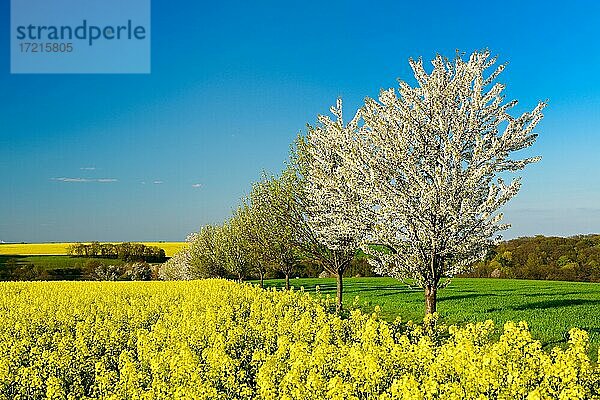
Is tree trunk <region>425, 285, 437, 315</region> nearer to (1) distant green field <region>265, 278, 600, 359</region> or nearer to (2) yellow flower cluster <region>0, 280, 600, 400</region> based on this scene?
(2) yellow flower cluster <region>0, 280, 600, 400</region>

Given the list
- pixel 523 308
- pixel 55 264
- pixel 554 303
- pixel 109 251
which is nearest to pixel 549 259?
pixel 554 303

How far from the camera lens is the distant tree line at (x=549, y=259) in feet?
175

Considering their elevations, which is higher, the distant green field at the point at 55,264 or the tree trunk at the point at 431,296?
the tree trunk at the point at 431,296

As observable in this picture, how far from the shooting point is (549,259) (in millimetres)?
56000

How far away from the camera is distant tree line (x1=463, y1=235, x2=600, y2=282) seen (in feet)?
175

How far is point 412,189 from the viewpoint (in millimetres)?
16297

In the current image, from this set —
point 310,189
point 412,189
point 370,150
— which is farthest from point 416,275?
point 310,189

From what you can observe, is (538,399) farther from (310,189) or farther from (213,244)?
(213,244)

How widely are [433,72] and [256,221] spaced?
18779 mm

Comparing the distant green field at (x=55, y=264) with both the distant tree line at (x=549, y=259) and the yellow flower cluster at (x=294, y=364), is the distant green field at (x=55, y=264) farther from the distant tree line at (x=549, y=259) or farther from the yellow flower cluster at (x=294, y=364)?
the yellow flower cluster at (x=294, y=364)

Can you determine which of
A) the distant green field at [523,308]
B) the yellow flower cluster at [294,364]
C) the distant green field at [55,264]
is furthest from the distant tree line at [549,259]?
the distant green field at [55,264]

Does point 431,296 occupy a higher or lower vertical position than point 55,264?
higher

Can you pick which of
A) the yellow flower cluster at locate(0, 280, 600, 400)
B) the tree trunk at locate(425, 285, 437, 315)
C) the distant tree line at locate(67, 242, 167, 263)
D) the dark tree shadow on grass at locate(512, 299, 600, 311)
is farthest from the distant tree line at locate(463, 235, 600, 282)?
the distant tree line at locate(67, 242, 167, 263)

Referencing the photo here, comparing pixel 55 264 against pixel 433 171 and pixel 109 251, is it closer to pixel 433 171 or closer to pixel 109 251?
pixel 109 251
